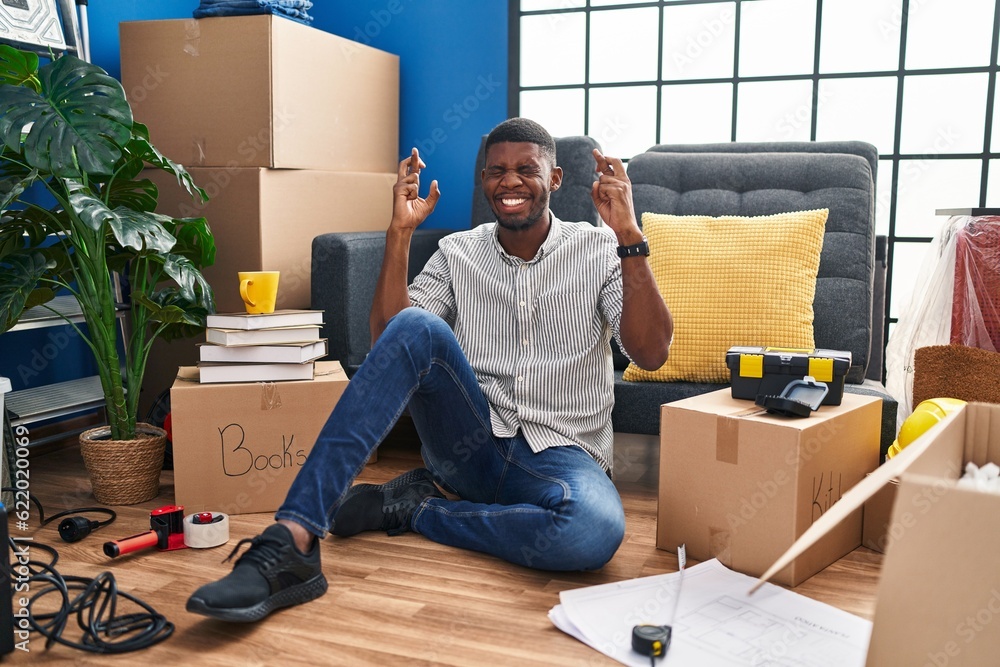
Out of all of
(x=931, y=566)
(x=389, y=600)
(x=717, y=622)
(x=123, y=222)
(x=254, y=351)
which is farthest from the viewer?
(x=254, y=351)

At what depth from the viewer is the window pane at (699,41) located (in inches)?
115

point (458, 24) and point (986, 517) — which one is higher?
point (458, 24)

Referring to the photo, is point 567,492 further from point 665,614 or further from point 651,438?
point 651,438

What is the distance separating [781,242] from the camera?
7.03 feet

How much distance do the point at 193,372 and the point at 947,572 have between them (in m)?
1.72

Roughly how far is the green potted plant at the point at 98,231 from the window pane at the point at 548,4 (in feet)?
4.93

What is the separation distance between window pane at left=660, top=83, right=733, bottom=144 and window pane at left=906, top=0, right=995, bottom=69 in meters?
0.58

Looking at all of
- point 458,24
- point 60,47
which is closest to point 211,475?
point 60,47

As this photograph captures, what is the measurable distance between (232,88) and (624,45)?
139 centimetres

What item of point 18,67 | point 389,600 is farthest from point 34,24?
point 389,600

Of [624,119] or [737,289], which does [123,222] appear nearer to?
[737,289]

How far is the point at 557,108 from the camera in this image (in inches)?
126

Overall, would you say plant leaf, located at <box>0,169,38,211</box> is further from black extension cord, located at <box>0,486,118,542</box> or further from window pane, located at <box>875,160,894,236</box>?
window pane, located at <box>875,160,894,236</box>

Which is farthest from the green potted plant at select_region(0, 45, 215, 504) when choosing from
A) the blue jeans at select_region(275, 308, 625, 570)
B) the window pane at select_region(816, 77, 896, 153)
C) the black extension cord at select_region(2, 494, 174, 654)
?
the window pane at select_region(816, 77, 896, 153)
